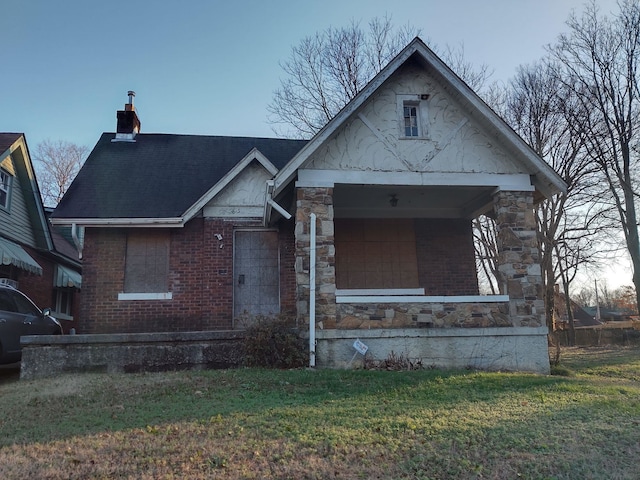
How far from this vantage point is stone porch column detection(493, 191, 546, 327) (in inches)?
349

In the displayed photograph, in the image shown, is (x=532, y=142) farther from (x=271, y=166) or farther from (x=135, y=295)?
(x=135, y=295)

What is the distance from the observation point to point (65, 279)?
16.4 m

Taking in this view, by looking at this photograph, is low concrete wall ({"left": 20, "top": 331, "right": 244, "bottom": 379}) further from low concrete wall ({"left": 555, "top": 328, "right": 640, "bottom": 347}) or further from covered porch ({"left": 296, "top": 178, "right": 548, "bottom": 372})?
low concrete wall ({"left": 555, "top": 328, "right": 640, "bottom": 347})

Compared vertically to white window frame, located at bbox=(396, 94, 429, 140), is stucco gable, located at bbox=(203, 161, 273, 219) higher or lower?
lower

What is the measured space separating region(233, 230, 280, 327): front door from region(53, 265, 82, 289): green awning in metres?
7.56

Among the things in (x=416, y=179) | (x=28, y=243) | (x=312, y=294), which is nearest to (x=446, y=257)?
(x=416, y=179)

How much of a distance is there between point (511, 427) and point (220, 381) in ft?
13.4

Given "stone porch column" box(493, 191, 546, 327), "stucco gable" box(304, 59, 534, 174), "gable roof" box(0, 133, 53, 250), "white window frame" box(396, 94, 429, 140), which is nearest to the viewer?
"stone porch column" box(493, 191, 546, 327)

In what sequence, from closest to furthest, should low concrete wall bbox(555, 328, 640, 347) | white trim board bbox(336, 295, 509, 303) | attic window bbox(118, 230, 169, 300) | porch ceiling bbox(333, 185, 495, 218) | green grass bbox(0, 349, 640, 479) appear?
green grass bbox(0, 349, 640, 479) → white trim board bbox(336, 295, 509, 303) → porch ceiling bbox(333, 185, 495, 218) → attic window bbox(118, 230, 169, 300) → low concrete wall bbox(555, 328, 640, 347)

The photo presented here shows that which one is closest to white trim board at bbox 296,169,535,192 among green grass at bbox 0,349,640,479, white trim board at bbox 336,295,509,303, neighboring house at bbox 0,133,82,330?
white trim board at bbox 336,295,509,303

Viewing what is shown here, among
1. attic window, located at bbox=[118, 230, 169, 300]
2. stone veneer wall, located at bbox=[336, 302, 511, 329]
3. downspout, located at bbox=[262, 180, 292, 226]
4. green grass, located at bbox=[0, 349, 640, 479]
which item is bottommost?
green grass, located at bbox=[0, 349, 640, 479]

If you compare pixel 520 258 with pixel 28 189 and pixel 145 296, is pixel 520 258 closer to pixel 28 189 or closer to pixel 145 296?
pixel 145 296

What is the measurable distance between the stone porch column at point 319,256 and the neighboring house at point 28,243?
331 inches

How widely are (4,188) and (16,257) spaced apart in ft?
8.01
